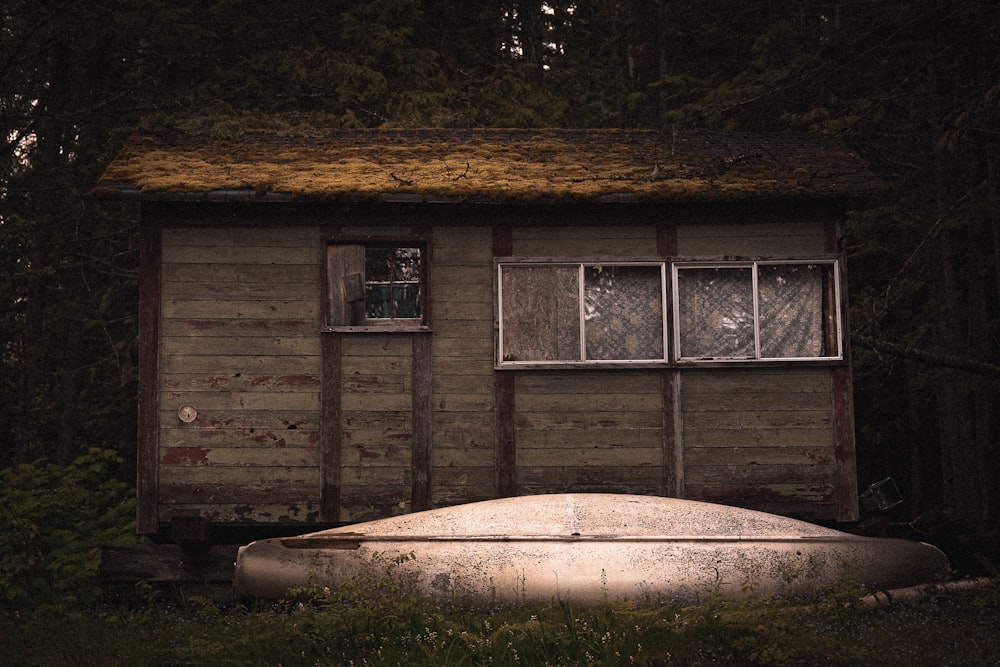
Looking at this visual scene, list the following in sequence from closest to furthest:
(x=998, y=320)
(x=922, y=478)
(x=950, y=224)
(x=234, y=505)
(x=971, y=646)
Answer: (x=971, y=646)
(x=234, y=505)
(x=950, y=224)
(x=998, y=320)
(x=922, y=478)

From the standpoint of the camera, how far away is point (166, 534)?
11680 millimetres

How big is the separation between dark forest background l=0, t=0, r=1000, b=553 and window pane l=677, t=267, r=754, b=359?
2.91 m

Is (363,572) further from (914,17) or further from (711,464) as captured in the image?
(914,17)

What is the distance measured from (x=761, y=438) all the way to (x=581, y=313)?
7.60 ft

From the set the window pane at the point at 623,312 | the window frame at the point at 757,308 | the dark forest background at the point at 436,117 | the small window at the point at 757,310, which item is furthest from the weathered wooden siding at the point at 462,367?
the dark forest background at the point at 436,117

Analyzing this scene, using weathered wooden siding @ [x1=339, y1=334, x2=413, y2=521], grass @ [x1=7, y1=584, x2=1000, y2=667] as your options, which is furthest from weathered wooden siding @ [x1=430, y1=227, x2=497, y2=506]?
grass @ [x1=7, y1=584, x2=1000, y2=667]

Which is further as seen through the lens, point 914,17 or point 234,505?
point 914,17

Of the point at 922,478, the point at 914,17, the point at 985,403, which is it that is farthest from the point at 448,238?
the point at 922,478

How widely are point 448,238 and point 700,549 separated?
4307mm

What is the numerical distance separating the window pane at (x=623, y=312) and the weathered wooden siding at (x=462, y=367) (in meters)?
1.11

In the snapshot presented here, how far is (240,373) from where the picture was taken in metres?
11.7

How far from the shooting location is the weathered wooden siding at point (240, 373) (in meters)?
11.5

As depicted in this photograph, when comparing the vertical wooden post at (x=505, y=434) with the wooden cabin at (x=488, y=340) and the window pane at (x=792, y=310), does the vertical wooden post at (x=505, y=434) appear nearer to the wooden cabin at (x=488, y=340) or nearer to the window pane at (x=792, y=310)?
the wooden cabin at (x=488, y=340)

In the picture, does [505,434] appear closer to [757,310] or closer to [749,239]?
[757,310]
